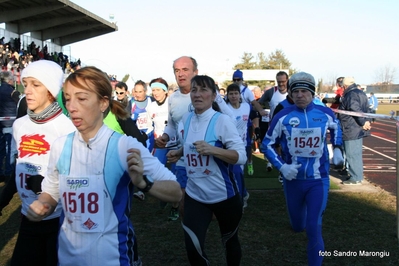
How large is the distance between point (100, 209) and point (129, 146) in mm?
379

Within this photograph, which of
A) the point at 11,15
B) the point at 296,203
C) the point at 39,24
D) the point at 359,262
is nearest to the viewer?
the point at 296,203

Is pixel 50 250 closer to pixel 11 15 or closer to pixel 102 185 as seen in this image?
pixel 102 185

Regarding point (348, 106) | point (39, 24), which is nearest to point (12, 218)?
point (348, 106)

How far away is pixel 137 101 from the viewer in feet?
33.1

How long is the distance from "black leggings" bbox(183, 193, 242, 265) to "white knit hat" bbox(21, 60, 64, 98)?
5.58 feet

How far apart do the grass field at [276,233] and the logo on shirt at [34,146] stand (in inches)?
96.8

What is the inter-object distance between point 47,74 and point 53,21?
39189 millimetres

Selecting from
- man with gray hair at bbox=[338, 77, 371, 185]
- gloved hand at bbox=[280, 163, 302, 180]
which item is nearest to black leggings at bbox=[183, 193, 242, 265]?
gloved hand at bbox=[280, 163, 302, 180]

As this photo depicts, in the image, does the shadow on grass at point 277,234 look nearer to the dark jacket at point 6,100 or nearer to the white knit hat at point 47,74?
the white knit hat at point 47,74

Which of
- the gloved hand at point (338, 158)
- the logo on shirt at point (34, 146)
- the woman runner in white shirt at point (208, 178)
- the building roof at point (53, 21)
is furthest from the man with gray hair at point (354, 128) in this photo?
the building roof at point (53, 21)

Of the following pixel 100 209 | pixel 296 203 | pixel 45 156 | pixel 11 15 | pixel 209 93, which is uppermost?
pixel 11 15

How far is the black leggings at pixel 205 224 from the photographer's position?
409 centimetres

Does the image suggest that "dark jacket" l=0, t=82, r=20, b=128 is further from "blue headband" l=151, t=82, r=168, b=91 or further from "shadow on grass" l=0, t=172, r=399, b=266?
"blue headband" l=151, t=82, r=168, b=91

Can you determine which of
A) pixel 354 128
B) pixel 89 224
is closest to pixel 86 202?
pixel 89 224
